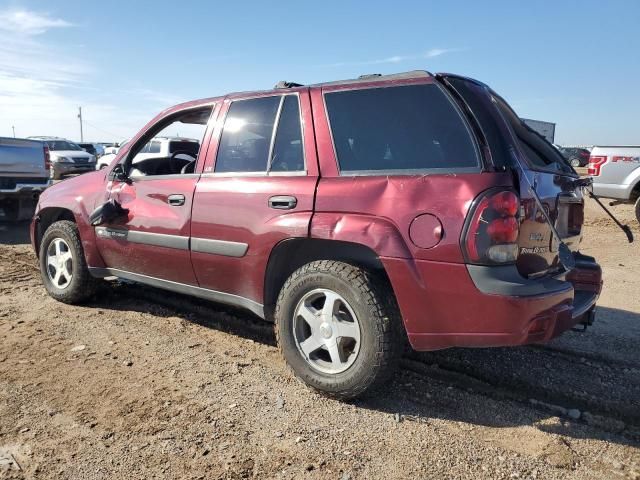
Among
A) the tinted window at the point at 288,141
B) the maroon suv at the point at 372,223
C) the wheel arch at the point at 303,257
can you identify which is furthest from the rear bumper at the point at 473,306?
the tinted window at the point at 288,141

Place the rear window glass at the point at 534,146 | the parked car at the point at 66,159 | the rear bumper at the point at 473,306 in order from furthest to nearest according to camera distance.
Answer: the parked car at the point at 66,159 → the rear window glass at the point at 534,146 → the rear bumper at the point at 473,306

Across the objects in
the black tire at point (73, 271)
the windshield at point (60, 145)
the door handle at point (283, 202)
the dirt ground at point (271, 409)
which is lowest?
the dirt ground at point (271, 409)

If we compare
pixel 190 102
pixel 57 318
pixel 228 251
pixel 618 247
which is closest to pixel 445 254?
pixel 228 251

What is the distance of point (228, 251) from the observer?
3.56 metres

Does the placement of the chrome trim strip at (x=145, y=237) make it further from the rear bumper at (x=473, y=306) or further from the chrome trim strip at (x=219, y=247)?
the rear bumper at (x=473, y=306)

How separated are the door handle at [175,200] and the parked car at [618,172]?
30.1 ft

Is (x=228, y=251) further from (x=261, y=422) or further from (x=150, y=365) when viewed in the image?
(x=261, y=422)

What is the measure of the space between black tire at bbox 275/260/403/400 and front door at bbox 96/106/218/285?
3.81 ft

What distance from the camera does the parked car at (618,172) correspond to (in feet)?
33.4

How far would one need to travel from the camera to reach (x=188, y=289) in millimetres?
3965

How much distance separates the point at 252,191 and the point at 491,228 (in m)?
1.59

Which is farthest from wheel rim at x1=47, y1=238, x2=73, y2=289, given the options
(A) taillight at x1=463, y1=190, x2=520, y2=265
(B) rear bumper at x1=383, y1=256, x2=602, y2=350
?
(A) taillight at x1=463, y1=190, x2=520, y2=265

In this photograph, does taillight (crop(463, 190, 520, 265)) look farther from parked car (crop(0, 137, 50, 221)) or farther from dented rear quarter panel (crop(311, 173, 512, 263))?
parked car (crop(0, 137, 50, 221))

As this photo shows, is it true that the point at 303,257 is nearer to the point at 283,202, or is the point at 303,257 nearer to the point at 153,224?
the point at 283,202
